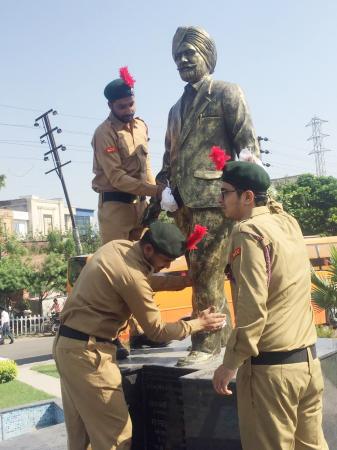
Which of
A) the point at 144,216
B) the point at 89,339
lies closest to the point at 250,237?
the point at 89,339

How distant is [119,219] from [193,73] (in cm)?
114

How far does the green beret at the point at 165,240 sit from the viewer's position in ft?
9.47

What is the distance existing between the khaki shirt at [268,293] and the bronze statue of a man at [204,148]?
3.59 ft

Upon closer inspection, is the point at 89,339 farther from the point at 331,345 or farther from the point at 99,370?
the point at 331,345

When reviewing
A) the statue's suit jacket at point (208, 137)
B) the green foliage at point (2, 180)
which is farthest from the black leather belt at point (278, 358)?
the green foliage at point (2, 180)

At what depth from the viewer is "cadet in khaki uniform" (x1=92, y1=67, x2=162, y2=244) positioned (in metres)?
3.84

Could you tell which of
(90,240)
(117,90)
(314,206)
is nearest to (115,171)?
(117,90)

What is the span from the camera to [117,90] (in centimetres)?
385

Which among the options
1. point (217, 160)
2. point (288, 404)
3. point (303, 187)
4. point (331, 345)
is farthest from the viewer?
point (303, 187)

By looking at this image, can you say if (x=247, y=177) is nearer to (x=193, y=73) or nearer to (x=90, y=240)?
(x=193, y=73)

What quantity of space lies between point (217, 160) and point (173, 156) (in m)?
1.01

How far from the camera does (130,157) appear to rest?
3.99 meters

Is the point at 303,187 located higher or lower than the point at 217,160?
higher

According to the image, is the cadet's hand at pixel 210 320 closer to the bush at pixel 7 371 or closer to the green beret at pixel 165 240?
the green beret at pixel 165 240
